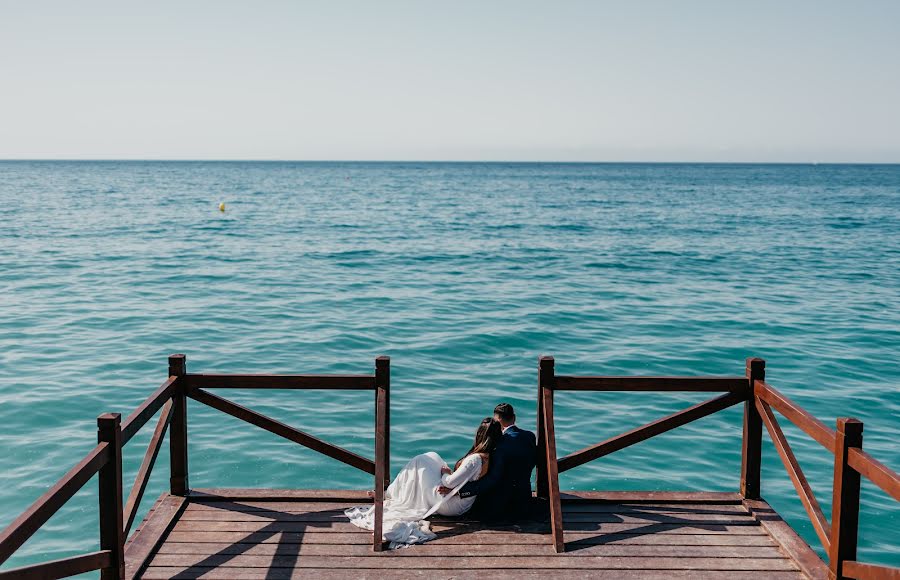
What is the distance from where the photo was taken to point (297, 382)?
833 centimetres

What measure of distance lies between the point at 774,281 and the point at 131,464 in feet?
89.5

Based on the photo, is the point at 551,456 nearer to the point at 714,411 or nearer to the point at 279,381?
the point at 714,411

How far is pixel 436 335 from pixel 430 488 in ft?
49.7

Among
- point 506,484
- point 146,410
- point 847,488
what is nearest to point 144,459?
point 146,410

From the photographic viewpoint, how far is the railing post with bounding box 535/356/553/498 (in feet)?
27.6

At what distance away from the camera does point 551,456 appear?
8.13 metres

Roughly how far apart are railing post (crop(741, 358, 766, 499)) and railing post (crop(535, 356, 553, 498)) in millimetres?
1997

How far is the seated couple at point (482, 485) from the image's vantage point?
816 centimetres

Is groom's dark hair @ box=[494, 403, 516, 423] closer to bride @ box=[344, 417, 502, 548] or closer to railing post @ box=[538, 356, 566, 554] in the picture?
bride @ box=[344, 417, 502, 548]

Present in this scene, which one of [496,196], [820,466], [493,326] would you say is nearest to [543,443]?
[820,466]

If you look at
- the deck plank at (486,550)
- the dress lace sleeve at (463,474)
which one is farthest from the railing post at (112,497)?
the dress lace sleeve at (463,474)

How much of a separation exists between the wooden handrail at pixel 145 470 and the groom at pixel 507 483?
2869 mm

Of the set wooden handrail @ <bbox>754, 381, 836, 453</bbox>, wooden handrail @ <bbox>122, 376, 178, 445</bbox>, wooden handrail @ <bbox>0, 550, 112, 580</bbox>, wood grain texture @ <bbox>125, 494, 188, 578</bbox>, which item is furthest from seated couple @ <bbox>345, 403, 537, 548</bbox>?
wooden handrail @ <bbox>0, 550, 112, 580</bbox>

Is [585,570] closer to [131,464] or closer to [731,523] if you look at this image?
[731,523]
